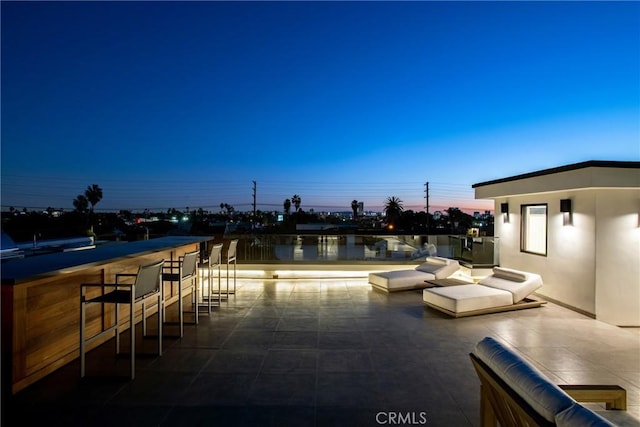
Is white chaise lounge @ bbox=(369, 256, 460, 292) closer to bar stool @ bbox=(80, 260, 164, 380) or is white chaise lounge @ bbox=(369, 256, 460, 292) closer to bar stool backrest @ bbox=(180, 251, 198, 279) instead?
bar stool backrest @ bbox=(180, 251, 198, 279)

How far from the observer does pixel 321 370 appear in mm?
3525

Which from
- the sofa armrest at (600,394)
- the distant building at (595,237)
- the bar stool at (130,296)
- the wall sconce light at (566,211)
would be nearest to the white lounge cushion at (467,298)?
the distant building at (595,237)

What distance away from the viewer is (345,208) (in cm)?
3039

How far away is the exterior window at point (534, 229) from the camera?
700cm

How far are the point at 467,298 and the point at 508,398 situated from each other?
428cm

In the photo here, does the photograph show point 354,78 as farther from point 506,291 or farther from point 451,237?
point 506,291

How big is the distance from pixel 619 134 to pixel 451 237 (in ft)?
25.3

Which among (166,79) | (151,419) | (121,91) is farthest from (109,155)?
(151,419)

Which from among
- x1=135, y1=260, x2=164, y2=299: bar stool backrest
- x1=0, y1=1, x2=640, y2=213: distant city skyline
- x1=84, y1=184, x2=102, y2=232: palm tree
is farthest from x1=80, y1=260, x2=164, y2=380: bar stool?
x1=84, y1=184, x2=102, y2=232: palm tree

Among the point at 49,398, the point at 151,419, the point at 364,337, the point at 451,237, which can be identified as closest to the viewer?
the point at 151,419

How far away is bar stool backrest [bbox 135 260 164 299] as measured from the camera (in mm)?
3516

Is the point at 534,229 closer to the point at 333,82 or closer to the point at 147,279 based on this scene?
the point at 333,82

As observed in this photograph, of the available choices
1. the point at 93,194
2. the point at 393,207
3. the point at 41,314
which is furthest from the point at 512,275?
the point at 93,194

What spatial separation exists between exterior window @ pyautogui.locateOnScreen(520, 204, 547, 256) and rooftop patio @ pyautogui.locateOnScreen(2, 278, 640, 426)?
164 cm
